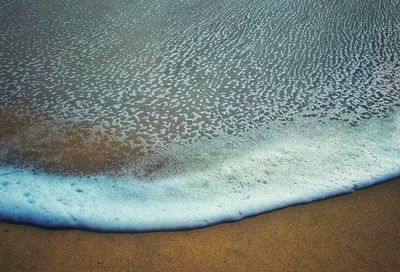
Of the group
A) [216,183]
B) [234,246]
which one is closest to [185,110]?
[216,183]

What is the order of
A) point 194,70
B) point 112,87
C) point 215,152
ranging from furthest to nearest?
point 194,70, point 112,87, point 215,152

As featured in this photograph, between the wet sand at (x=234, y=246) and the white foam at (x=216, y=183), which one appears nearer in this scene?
the wet sand at (x=234, y=246)

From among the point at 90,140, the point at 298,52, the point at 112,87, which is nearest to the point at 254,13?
the point at 298,52

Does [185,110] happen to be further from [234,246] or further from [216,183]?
[234,246]

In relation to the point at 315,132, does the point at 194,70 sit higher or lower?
higher

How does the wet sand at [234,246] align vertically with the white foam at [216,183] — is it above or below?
below

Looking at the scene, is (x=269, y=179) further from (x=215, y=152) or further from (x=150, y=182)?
(x=150, y=182)
